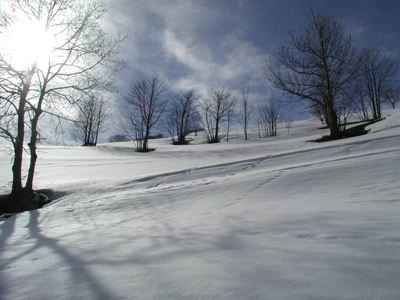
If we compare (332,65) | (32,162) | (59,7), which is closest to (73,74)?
(59,7)

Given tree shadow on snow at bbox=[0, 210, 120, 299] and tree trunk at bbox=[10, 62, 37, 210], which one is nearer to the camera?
tree shadow on snow at bbox=[0, 210, 120, 299]

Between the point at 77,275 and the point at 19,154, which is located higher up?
the point at 19,154

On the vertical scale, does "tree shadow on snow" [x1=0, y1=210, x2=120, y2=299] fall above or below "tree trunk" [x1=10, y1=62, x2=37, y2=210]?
below

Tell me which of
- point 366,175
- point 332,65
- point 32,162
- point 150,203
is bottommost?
point 150,203

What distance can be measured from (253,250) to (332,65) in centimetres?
1445

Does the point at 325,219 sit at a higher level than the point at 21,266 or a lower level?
higher

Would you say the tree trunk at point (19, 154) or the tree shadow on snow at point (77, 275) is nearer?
the tree shadow on snow at point (77, 275)

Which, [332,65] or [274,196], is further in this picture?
[332,65]

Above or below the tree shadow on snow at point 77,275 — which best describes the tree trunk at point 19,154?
above

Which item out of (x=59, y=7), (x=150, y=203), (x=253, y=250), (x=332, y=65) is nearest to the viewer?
(x=253, y=250)

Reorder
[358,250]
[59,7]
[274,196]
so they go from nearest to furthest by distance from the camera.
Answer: [358,250] → [274,196] → [59,7]

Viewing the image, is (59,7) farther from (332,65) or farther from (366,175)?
(332,65)

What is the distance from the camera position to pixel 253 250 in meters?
1.42

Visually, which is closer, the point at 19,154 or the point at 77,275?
the point at 77,275
